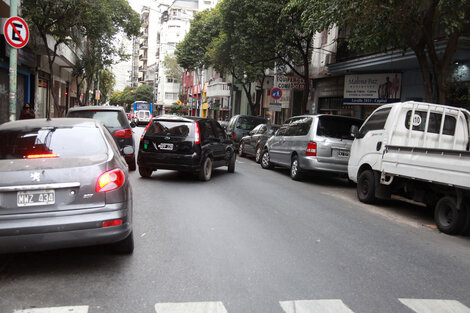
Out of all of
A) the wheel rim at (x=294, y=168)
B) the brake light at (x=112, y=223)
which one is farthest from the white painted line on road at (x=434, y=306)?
→ the wheel rim at (x=294, y=168)

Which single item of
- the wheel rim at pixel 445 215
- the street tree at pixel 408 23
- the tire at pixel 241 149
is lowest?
the tire at pixel 241 149

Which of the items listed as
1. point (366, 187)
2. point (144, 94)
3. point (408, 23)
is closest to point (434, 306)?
point (366, 187)

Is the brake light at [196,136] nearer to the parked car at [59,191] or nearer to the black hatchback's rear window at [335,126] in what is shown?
the black hatchback's rear window at [335,126]

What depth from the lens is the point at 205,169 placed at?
1106 centimetres

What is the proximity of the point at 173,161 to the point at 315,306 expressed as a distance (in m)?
7.19

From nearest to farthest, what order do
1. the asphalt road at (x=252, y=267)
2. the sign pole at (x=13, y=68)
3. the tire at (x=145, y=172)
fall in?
the asphalt road at (x=252, y=267) < the tire at (x=145, y=172) < the sign pole at (x=13, y=68)

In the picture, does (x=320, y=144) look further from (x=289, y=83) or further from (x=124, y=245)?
(x=289, y=83)

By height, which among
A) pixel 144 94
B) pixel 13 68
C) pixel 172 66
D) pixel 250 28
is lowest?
pixel 13 68

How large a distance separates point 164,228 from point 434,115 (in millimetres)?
5878

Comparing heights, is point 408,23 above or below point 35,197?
above

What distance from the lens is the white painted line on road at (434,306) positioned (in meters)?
3.86

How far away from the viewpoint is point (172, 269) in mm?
4582

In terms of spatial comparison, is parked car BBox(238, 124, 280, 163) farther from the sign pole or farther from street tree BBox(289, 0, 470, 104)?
the sign pole

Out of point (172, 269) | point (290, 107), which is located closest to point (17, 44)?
point (172, 269)
